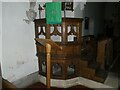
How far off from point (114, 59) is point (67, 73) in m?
1.09

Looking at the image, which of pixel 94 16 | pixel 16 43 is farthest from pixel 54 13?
pixel 94 16

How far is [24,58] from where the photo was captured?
350cm

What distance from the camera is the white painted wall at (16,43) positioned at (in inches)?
118

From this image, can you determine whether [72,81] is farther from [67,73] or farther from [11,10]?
[11,10]

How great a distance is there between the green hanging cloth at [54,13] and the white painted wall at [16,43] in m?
A: 0.61

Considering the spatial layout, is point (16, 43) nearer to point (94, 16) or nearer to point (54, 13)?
point (54, 13)

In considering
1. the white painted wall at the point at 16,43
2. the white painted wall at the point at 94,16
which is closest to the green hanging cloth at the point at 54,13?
the white painted wall at the point at 16,43

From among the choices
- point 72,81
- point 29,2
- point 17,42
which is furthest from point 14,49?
point 72,81

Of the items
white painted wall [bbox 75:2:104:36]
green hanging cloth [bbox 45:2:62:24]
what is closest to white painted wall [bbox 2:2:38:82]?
green hanging cloth [bbox 45:2:62:24]

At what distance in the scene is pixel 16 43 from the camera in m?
3.24

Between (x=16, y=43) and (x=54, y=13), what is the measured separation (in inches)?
38.4

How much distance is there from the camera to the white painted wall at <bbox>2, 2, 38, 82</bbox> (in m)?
3.01

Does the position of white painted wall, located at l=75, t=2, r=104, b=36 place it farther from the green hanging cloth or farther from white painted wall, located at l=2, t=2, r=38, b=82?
white painted wall, located at l=2, t=2, r=38, b=82

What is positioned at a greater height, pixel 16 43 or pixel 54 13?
pixel 54 13
